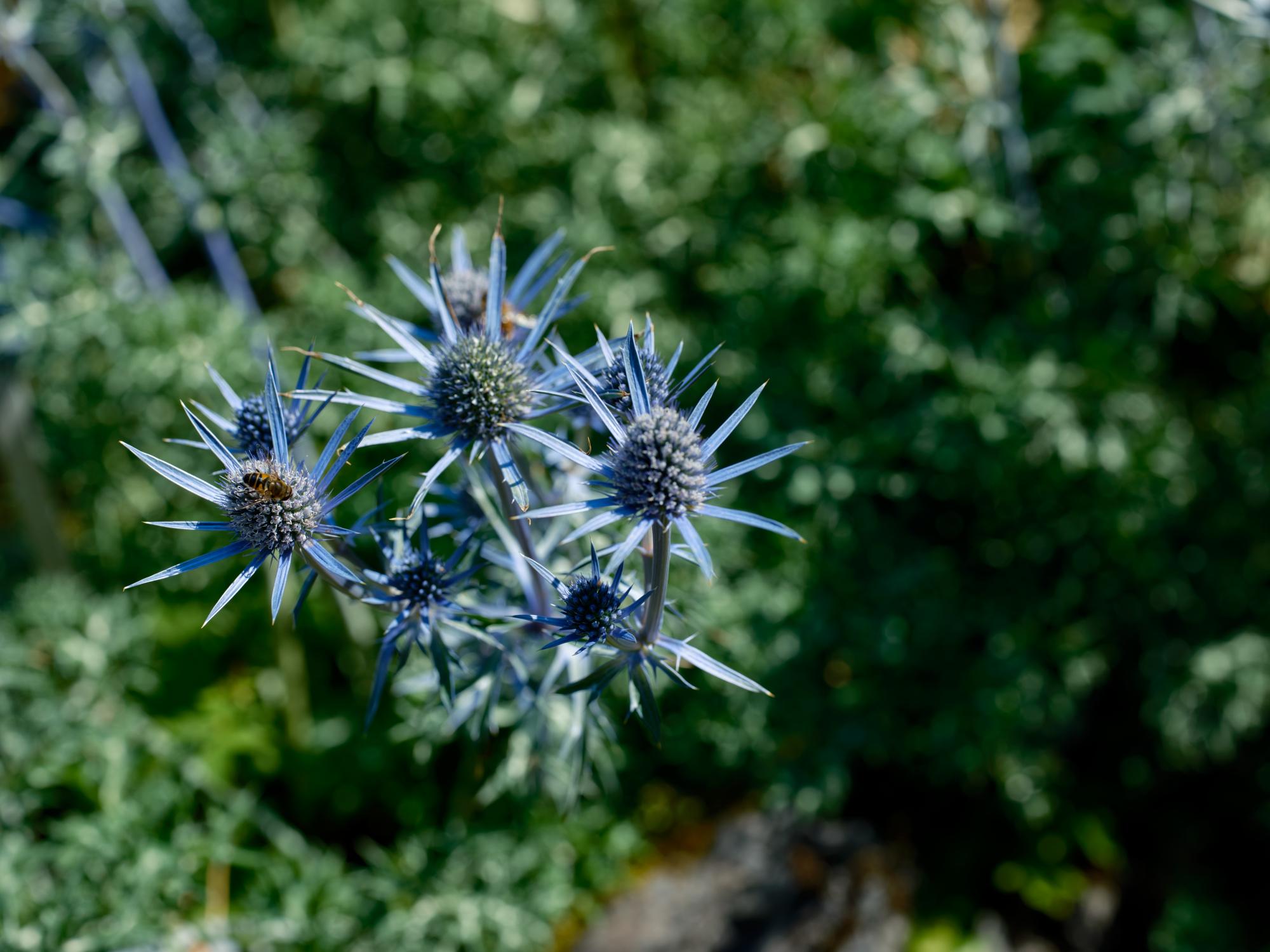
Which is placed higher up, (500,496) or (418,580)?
(500,496)

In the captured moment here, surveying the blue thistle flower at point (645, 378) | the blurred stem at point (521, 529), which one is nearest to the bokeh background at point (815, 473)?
the blurred stem at point (521, 529)

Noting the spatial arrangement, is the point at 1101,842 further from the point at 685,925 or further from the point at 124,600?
the point at 124,600

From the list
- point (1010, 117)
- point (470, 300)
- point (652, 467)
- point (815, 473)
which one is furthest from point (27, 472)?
point (1010, 117)

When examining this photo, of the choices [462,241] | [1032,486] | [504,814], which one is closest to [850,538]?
[1032,486]

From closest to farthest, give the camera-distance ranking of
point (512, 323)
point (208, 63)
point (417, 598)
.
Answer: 1. point (417, 598)
2. point (512, 323)
3. point (208, 63)

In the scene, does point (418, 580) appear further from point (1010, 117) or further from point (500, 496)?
point (1010, 117)

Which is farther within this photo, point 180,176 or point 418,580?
point 180,176

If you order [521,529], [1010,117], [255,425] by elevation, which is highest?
[1010,117]

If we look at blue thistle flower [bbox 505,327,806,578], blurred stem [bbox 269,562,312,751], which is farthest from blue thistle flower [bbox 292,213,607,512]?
blurred stem [bbox 269,562,312,751]

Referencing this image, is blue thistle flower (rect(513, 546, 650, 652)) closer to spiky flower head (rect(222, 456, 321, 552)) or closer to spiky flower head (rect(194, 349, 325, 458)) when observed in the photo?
spiky flower head (rect(222, 456, 321, 552))
